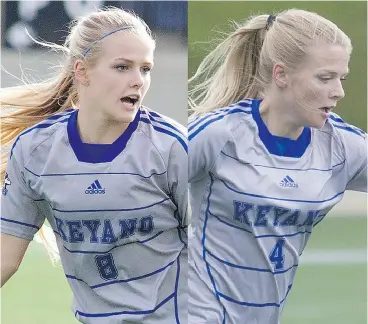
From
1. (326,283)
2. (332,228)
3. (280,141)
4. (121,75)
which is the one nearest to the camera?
(121,75)

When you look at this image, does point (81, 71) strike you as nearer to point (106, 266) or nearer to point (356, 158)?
point (106, 266)

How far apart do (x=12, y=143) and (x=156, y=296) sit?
503 millimetres

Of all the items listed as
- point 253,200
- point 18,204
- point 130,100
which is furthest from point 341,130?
point 18,204

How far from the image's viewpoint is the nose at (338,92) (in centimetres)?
197

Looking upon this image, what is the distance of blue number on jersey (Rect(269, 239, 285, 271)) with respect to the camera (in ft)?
6.56

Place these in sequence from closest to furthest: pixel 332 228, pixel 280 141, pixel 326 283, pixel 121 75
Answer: pixel 121 75 < pixel 280 141 < pixel 332 228 < pixel 326 283

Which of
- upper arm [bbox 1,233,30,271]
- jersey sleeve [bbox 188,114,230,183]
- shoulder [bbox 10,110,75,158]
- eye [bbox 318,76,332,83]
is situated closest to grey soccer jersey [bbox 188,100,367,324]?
jersey sleeve [bbox 188,114,230,183]

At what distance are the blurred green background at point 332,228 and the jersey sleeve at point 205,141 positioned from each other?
13cm

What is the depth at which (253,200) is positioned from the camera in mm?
1965

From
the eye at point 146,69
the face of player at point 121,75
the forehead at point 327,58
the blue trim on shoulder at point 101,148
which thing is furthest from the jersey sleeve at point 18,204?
the forehead at point 327,58

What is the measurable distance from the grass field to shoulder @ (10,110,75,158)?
1.12ft

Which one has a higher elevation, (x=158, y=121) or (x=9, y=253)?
(x=158, y=121)

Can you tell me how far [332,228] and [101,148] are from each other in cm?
66

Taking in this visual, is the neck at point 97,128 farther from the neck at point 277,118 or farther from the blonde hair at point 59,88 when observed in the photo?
the neck at point 277,118
